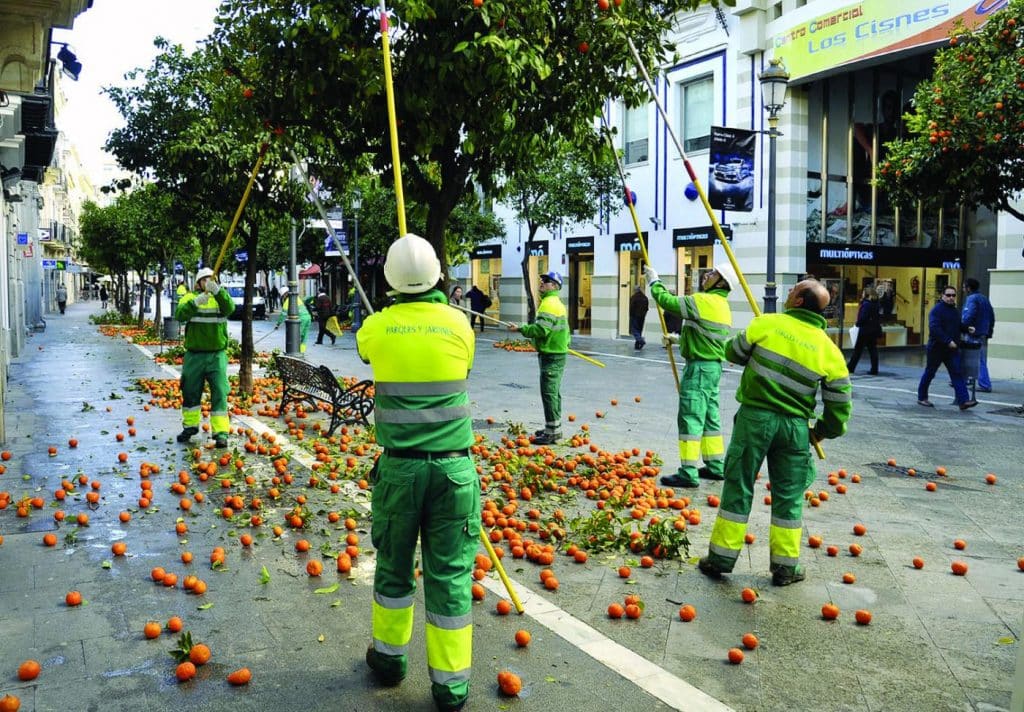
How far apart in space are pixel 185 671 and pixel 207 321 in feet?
19.6

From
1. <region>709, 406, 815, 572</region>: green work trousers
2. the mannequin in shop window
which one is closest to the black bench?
<region>709, 406, 815, 572</region>: green work trousers

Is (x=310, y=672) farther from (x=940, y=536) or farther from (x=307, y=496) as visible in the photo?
(x=940, y=536)

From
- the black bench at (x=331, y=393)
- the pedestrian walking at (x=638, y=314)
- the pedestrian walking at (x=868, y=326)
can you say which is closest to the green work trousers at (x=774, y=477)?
the black bench at (x=331, y=393)

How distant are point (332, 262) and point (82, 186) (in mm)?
86792

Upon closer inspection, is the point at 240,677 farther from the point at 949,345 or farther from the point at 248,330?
the point at 949,345

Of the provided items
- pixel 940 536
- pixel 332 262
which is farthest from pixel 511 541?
pixel 332 262

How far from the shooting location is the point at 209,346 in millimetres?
9266

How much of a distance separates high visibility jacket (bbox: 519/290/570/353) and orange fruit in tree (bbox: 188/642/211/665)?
19.1 ft

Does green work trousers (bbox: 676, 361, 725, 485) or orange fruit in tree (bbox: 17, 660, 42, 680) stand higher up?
green work trousers (bbox: 676, 361, 725, 485)

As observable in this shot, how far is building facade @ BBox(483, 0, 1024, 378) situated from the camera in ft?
69.2

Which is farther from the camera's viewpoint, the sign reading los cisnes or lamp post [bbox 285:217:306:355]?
lamp post [bbox 285:217:306:355]

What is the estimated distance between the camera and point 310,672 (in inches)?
158

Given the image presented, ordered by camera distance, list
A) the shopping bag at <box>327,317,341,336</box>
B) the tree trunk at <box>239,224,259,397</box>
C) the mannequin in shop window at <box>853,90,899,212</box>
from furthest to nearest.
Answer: the mannequin in shop window at <box>853,90,899,212</box> < the shopping bag at <box>327,317,341,336</box> < the tree trunk at <box>239,224,259,397</box>

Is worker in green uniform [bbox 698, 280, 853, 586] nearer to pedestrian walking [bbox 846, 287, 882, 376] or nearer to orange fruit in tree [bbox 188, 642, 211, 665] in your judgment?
orange fruit in tree [bbox 188, 642, 211, 665]
